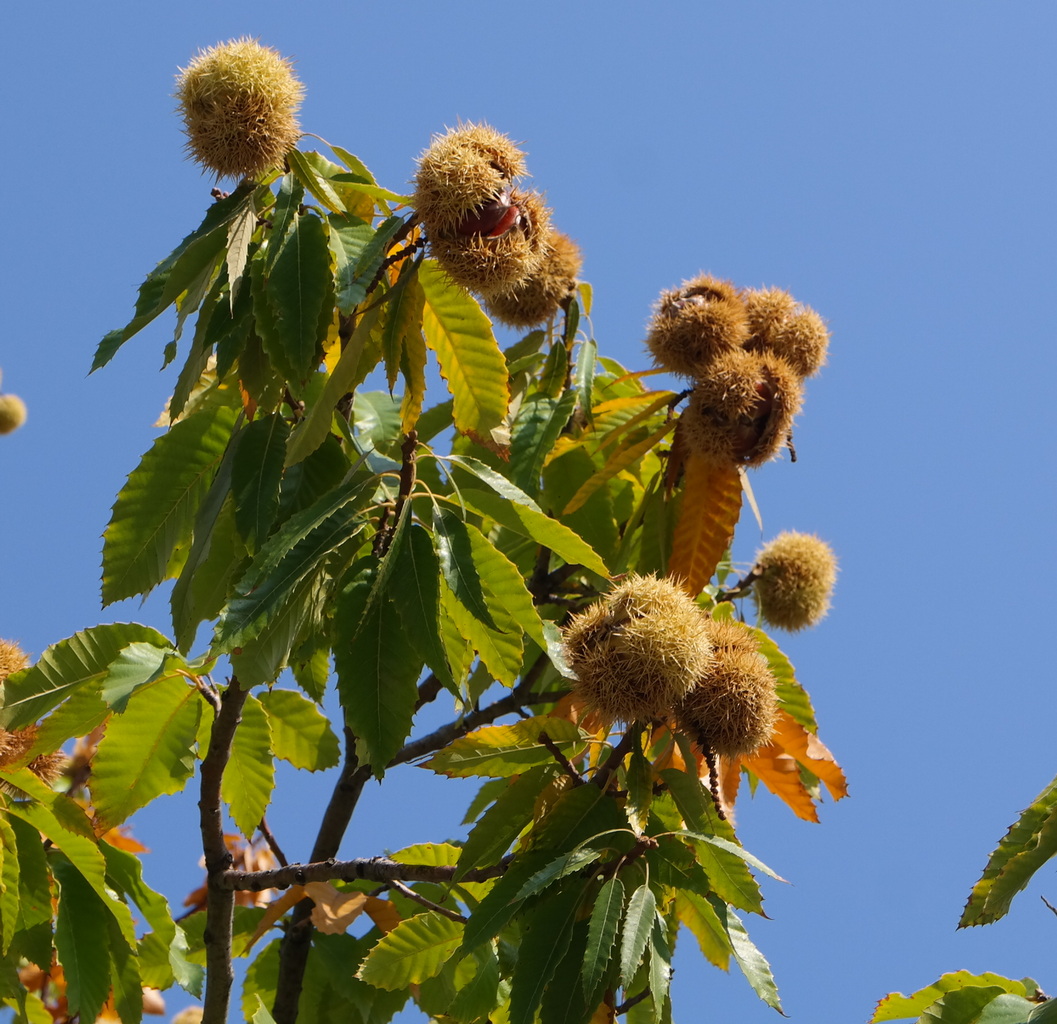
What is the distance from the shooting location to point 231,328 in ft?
7.67

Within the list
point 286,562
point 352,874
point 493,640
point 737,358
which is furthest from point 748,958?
point 737,358

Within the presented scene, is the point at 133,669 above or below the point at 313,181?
below

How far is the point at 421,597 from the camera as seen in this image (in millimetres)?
2098

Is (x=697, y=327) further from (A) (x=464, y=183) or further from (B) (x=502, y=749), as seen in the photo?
(B) (x=502, y=749)

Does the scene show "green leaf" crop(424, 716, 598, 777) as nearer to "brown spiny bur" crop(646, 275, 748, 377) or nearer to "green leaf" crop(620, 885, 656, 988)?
"green leaf" crop(620, 885, 656, 988)

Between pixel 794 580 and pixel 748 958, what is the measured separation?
163cm

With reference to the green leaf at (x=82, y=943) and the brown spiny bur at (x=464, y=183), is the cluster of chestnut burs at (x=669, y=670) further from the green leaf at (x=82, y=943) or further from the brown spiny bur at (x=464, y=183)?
the green leaf at (x=82, y=943)

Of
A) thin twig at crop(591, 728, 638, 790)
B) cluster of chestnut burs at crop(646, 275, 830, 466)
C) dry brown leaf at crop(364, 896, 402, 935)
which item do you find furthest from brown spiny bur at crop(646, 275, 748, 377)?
dry brown leaf at crop(364, 896, 402, 935)

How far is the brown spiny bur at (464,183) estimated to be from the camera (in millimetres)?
2178

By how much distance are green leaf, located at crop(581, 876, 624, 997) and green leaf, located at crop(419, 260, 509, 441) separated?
0.91 metres

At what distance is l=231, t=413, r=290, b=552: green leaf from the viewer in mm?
2361

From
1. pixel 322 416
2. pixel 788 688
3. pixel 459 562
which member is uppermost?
pixel 788 688

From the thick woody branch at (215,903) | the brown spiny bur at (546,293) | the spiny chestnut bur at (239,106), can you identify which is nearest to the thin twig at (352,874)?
the thick woody branch at (215,903)

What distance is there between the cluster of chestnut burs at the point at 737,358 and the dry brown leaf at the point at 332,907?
1.37 m
